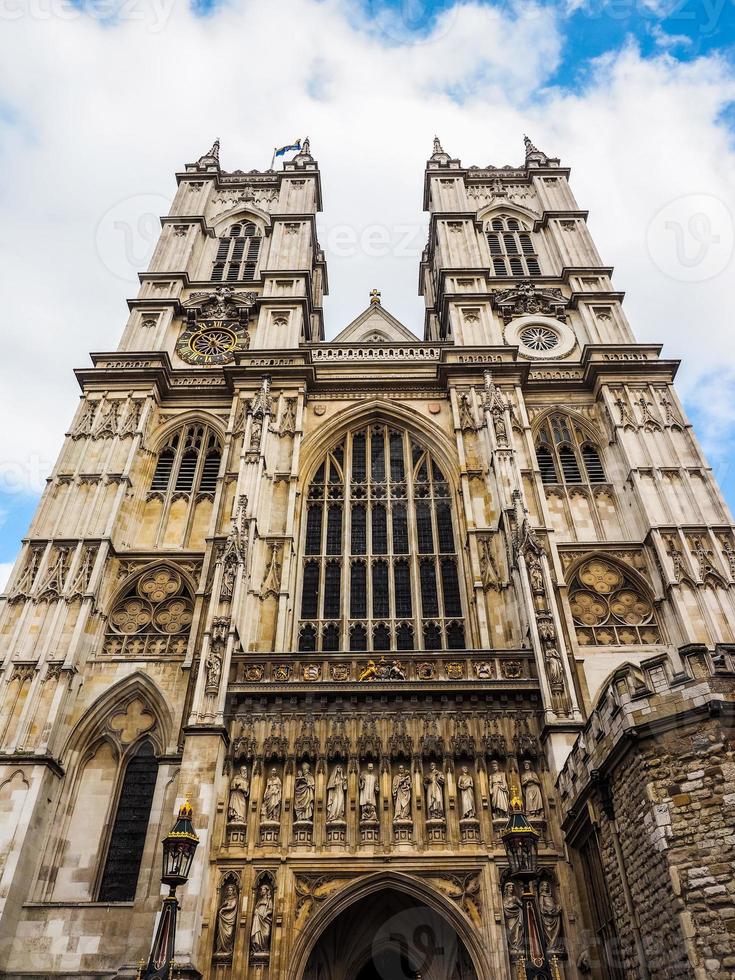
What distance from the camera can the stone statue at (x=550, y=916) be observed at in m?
12.4

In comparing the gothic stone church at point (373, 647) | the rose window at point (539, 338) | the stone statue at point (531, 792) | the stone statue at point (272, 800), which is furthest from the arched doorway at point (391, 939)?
the rose window at point (539, 338)

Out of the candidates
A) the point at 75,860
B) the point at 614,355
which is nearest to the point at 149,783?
the point at 75,860

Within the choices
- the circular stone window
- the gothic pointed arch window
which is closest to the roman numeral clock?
the gothic pointed arch window

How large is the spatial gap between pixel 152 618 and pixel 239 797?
6.14 metres

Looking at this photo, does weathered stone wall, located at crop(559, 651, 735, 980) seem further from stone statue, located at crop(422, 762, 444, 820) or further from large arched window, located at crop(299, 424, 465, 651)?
large arched window, located at crop(299, 424, 465, 651)

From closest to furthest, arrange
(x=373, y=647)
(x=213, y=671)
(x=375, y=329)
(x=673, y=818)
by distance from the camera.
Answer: (x=673, y=818)
(x=213, y=671)
(x=373, y=647)
(x=375, y=329)

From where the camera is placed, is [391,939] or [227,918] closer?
[227,918]

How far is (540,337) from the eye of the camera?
2638 centimetres

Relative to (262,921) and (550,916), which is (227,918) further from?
(550,916)

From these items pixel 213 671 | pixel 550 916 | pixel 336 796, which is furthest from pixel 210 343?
pixel 550 916

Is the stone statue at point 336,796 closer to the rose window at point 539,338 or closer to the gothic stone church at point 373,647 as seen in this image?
the gothic stone church at point 373,647

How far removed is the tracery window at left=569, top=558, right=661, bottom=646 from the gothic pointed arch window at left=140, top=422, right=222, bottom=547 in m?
10.3

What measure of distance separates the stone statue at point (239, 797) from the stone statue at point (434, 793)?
3.40 meters

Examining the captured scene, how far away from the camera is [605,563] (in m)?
19.9
